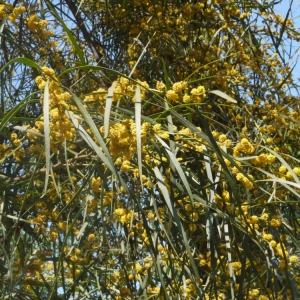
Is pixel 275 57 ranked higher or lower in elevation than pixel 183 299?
higher

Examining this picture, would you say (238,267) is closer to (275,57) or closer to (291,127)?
(291,127)

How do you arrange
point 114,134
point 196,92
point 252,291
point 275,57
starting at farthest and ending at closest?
1. point 275,57
2. point 252,291
3. point 196,92
4. point 114,134

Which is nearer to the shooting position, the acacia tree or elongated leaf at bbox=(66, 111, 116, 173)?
elongated leaf at bbox=(66, 111, 116, 173)

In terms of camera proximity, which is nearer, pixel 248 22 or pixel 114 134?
pixel 114 134

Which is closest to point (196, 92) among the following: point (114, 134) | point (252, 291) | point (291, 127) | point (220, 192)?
point (114, 134)

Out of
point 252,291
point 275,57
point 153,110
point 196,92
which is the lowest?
point 252,291

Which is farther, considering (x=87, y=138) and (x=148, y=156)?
(x=148, y=156)

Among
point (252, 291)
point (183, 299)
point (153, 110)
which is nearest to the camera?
point (183, 299)

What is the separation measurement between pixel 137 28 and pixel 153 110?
0.28m

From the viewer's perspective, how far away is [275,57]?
2092mm

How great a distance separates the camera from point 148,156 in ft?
3.99

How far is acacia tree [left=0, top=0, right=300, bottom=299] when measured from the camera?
1085mm

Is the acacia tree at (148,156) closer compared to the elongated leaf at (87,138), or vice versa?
the elongated leaf at (87,138)

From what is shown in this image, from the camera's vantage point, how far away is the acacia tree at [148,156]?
108cm
